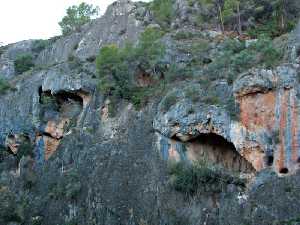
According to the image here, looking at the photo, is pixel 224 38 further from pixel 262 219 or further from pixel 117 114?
pixel 262 219

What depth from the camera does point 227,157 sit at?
27.4m

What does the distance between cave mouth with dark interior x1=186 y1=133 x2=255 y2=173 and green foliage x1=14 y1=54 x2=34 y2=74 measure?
81.0 feet

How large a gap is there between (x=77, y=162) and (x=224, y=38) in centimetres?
1261

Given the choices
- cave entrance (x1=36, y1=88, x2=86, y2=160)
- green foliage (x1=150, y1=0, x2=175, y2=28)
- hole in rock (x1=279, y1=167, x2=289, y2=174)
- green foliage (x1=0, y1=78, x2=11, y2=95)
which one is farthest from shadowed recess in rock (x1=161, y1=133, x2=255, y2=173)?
green foliage (x1=0, y1=78, x2=11, y2=95)

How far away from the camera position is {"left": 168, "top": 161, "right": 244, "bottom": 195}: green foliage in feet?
81.8

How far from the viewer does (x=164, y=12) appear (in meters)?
40.4

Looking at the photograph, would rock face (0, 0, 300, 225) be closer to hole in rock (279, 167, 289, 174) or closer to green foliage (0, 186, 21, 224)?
green foliage (0, 186, 21, 224)

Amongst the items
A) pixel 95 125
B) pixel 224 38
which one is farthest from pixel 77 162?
pixel 224 38

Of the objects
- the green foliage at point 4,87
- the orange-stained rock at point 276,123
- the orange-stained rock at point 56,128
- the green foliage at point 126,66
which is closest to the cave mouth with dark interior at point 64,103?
the orange-stained rock at point 56,128

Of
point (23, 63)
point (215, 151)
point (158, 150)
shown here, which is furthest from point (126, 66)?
point (23, 63)

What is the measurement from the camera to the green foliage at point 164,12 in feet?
132

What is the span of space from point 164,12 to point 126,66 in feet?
32.3

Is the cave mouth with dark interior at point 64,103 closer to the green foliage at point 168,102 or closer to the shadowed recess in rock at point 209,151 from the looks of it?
the green foliage at point 168,102

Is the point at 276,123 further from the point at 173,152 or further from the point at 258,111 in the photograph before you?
the point at 173,152
